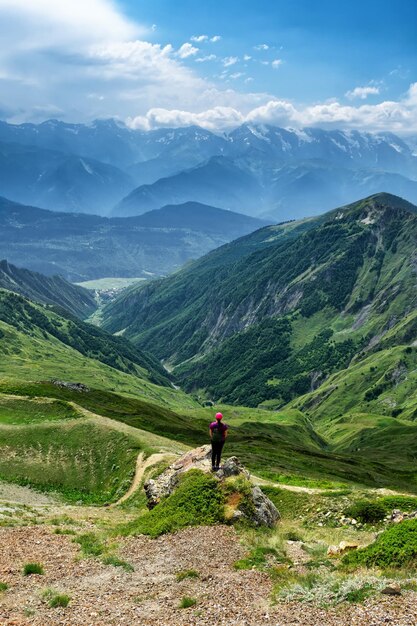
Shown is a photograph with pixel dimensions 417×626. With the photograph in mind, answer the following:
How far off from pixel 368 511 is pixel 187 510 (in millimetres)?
13382

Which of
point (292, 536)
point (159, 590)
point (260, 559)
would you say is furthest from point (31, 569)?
point (292, 536)

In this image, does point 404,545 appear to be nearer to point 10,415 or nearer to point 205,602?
point 205,602

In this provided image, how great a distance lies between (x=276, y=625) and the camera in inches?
824

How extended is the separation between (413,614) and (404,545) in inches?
266

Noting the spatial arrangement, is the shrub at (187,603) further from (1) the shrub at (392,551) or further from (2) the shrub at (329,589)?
(1) the shrub at (392,551)

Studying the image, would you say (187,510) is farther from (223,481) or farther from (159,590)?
(159,590)

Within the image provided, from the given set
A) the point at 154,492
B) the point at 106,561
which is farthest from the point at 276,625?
the point at 154,492

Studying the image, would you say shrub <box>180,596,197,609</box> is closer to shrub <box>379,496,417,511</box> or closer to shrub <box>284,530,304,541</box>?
shrub <box>284,530,304,541</box>

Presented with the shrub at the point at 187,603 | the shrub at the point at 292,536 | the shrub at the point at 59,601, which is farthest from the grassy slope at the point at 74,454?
the shrub at the point at 187,603

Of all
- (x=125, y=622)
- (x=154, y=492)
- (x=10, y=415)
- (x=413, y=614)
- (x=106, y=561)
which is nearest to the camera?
A: (x=413, y=614)

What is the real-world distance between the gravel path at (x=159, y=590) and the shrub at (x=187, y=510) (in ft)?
3.58

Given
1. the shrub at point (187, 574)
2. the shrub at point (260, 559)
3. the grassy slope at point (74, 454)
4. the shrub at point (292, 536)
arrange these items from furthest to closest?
the grassy slope at point (74, 454)
the shrub at point (292, 536)
the shrub at point (260, 559)
the shrub at point (187, 574)

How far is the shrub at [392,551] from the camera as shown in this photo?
85.5ft

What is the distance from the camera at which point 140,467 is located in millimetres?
65562
